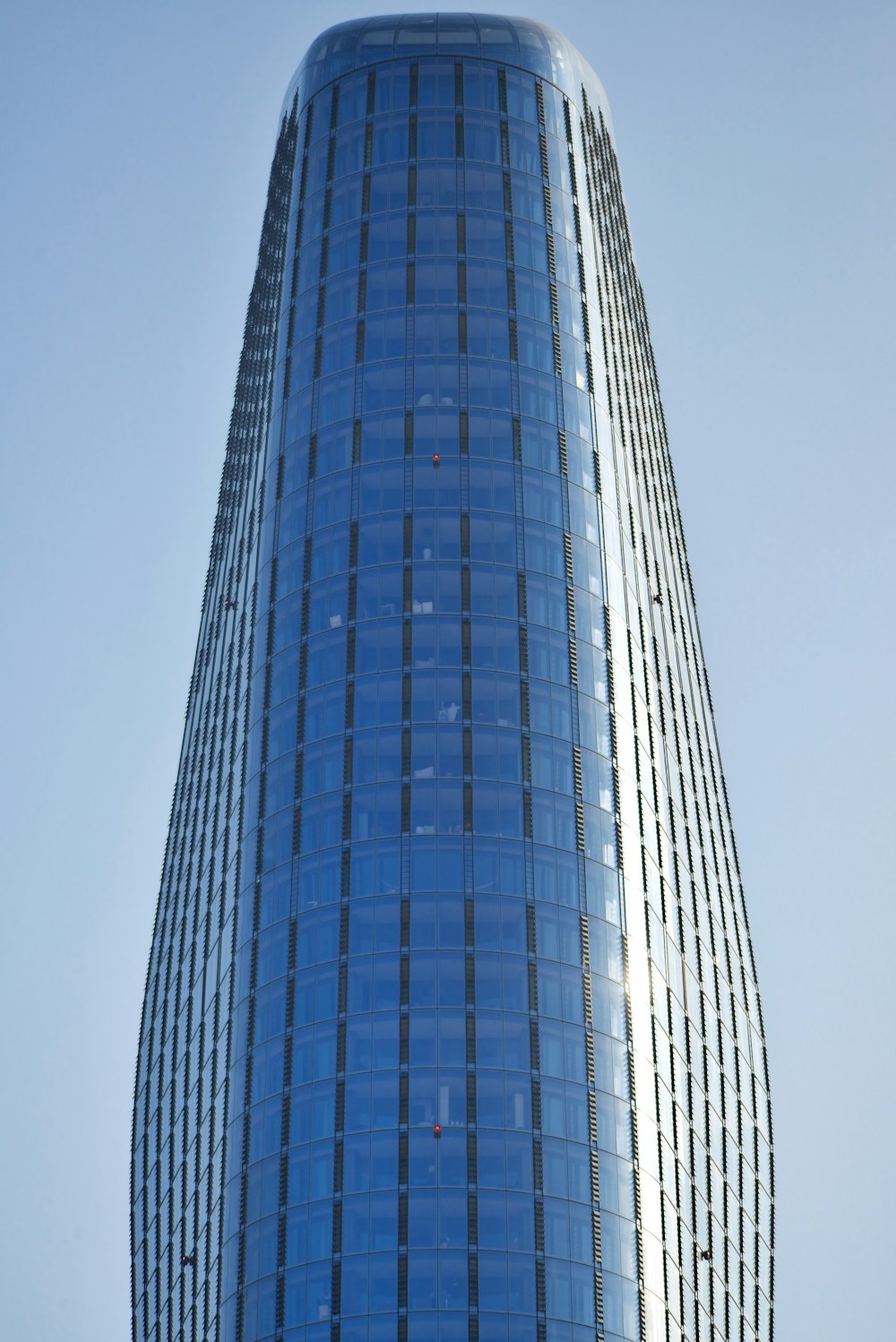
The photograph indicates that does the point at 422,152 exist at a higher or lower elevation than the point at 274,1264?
higher

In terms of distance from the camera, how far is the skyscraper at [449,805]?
465ft

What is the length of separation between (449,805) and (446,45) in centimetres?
6657

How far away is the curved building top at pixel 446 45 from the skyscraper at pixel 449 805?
1.21 ft

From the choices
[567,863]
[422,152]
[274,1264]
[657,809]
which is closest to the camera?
[274,1264]

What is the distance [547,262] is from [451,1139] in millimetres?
69817

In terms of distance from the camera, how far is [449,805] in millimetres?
152625

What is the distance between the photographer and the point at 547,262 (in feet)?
571

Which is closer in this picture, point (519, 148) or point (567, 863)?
point (567, 863)

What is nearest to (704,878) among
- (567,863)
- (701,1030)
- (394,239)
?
(701,1030)

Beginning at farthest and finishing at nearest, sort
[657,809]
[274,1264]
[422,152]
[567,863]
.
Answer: [422,152] < [657,809] < [567,863] < [274,1264]

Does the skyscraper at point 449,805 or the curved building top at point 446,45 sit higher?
the curved building top at point 446,45

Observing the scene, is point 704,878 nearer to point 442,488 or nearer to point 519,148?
point 442,488

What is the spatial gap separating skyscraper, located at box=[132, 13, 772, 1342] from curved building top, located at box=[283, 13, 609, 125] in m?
0.37

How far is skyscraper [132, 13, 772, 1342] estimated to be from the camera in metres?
142
